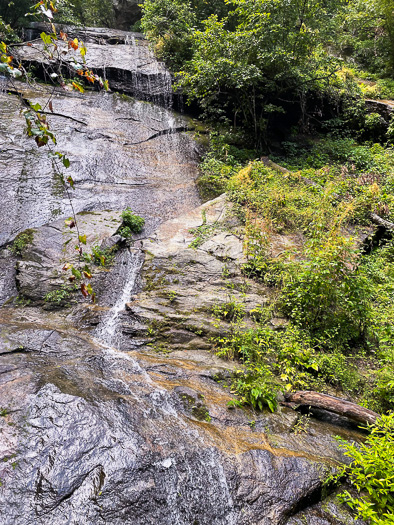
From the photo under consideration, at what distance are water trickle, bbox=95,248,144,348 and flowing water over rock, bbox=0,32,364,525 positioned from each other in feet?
0.08

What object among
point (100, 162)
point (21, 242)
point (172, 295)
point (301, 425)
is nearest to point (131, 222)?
point (21, 242)

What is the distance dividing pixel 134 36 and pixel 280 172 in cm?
1331

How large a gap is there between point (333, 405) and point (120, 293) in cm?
433

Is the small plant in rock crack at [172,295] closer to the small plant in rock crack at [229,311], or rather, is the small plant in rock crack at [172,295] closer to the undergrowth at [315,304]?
the small plant in rock crack at [229,311]

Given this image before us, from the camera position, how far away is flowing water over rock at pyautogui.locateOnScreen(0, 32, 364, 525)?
2600 millimetres

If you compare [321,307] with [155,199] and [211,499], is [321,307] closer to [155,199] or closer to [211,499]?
[211,499]

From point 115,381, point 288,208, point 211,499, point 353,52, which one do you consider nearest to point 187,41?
point 353,52

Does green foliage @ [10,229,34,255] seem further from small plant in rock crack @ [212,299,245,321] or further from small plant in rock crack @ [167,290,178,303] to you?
small plant in rock crack @ [212,299,245,321]

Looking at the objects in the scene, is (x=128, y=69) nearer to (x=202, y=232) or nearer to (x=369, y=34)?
(x=202, y=232)

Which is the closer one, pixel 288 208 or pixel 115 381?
pixel 115 381

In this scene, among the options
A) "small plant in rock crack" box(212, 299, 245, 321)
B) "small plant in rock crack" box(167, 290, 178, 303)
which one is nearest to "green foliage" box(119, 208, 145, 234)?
"small plant in rock crack" box(167, 290, 178, 303)

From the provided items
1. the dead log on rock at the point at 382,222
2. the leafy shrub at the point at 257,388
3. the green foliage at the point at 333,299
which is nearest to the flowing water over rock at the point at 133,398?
the leafy shrub at the point at 257,388

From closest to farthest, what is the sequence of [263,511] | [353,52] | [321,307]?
1. [263,511]
2. [321,307]
3. [353,52]

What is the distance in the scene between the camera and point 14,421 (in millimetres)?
2871
